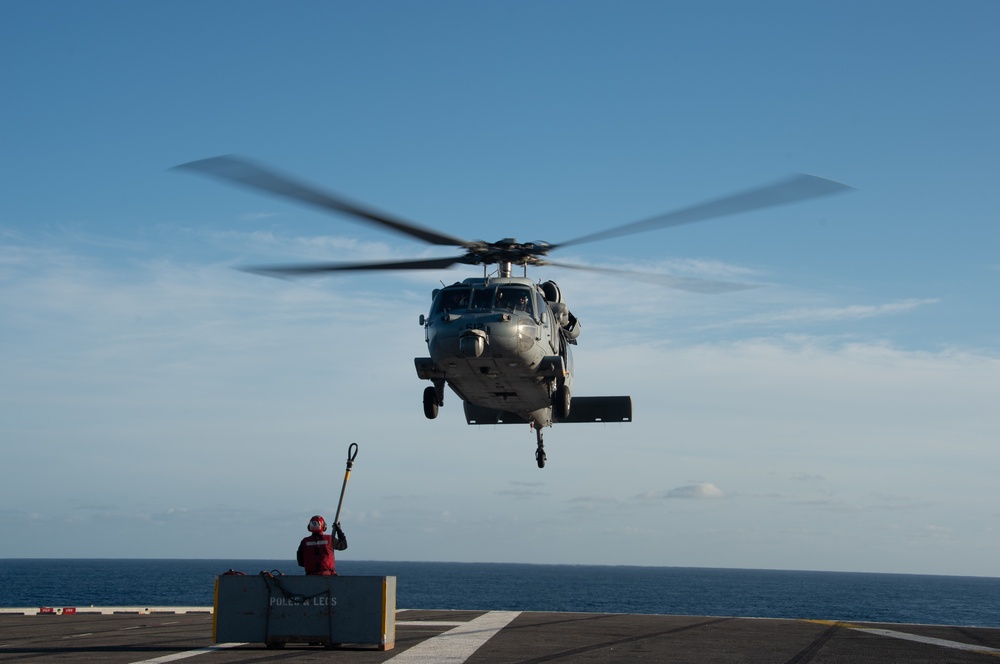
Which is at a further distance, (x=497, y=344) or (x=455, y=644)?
(x=497, y=344)

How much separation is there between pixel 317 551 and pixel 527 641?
13.8ft

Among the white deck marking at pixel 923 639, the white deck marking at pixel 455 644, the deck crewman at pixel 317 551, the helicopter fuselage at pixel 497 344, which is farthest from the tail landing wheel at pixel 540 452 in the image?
the deck crewman at pixel 317 551

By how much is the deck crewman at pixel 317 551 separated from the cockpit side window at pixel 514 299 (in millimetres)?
7603

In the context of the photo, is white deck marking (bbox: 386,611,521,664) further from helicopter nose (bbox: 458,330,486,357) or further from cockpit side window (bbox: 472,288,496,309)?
cockpit side window (bbox: 472,288,496,309)

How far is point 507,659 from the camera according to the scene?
14.0 m

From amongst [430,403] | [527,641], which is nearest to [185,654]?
[527,641]

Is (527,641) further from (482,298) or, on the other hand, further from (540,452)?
(540,452)

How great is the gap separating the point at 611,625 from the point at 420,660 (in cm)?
877

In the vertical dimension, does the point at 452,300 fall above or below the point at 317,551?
above

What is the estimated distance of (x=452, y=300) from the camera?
2191cm

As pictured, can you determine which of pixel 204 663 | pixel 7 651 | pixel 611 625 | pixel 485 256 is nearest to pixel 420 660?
pixel 204 663

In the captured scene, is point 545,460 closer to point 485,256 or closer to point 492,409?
point 492,409

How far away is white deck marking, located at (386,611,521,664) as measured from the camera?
13.9m

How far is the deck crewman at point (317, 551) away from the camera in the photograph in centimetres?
1543
